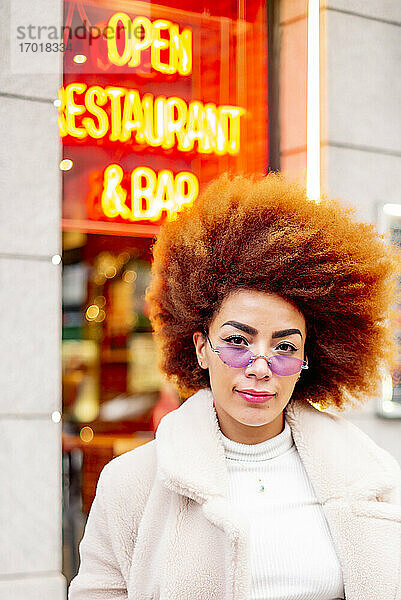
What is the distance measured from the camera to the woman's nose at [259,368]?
2391 millimetres

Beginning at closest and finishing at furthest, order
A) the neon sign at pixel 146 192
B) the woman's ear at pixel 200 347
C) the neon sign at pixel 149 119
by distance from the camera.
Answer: the woman's ear at pixel 200 347 → the neon sign at pixel 149 119 → the neon sign at pixel 146 192

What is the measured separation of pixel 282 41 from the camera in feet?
18.4

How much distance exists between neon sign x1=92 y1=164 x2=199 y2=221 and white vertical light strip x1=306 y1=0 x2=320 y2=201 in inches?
27.3

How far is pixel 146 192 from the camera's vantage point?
16.9 ft

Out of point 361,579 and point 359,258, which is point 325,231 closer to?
point 359,258

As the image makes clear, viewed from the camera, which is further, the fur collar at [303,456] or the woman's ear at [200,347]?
the woman's ear at [200,347]

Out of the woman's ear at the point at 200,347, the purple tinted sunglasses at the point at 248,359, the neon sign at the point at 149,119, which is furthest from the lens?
the neon sign at the point at 149,119

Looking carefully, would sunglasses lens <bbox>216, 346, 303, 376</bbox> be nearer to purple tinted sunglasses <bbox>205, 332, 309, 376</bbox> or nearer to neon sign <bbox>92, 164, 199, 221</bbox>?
purple tinted sunglasses <bbox>205, 332, 309, 376</bbox>

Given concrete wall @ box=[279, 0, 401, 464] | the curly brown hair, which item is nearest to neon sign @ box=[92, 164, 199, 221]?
concrete wall @ box=[279, 0, 401, 464]

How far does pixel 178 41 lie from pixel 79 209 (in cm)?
115

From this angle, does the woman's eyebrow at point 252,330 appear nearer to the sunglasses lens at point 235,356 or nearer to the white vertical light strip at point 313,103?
the sunglasses lens at point 235,356

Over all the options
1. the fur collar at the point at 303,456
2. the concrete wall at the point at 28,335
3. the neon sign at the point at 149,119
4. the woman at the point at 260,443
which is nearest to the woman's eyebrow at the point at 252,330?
the woman at the point at 260,443

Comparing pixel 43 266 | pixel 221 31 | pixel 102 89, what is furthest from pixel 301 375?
pixel 221 31

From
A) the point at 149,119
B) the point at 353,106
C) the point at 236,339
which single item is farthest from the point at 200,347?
the point at 353,106
